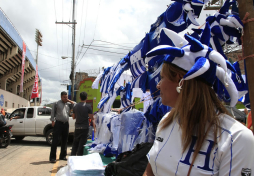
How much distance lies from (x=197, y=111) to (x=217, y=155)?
0.78 ft

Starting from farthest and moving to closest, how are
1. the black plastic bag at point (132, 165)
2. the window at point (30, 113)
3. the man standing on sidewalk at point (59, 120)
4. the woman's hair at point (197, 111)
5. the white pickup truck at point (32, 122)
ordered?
the window at point (30, 113)
the white pickup truck at point (32, 122)
the man standing on sidewalk at point (59, 120)
the black plastic bag at point (132, 165)
the woman's hair at point (197, 111)

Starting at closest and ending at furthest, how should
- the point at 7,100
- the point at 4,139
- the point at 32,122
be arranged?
the point at 4,139 < the point at 32,122 < the point at 7,100

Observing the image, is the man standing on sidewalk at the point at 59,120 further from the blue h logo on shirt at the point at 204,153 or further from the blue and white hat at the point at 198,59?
the blue h logo on shirt at the point at 204,153

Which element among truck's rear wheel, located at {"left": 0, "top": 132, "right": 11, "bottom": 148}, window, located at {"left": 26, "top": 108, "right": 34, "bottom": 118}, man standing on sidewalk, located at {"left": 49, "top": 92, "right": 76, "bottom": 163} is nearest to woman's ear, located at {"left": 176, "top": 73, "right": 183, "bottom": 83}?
man standing on sidewalk, located at {"left": 49, "top": 92, "right": 76, "bottom": 163}

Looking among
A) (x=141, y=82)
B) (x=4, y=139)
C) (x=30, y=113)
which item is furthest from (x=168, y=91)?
(x=30, y=113)

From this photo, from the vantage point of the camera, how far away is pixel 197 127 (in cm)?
117

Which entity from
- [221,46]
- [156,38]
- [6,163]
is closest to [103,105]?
[6,163]

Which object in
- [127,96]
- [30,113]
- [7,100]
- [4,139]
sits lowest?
[4,139]

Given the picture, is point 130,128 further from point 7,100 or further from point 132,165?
point 7,100

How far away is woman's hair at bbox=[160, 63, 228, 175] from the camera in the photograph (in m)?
1.12

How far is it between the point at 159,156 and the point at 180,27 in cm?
209

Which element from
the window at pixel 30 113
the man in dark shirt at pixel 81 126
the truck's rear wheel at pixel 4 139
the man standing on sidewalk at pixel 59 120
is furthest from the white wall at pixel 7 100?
the man in dark shirt at pixel 81 126

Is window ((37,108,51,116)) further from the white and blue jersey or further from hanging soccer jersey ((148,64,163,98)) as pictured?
hanging soccer jersey ((148,64,163,98))

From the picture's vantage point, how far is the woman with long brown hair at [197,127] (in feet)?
3.32
